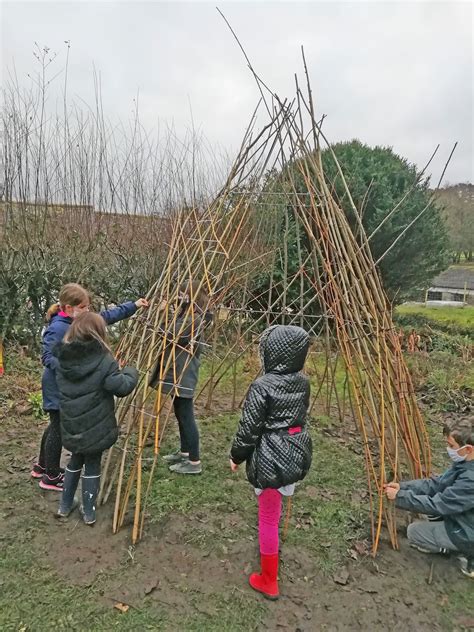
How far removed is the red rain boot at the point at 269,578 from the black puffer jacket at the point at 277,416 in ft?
1.35

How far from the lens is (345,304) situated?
9.88ft

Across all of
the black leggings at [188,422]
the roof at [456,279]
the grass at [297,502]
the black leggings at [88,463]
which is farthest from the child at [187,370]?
the roof at [456,279]

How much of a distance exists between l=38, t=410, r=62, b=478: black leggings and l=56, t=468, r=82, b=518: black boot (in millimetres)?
299

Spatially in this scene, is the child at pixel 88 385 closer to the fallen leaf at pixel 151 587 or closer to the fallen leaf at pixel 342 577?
the fallen leaf at pixel 151 587

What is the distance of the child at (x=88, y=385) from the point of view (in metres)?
2.59

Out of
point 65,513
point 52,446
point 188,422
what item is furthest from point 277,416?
point 52,446

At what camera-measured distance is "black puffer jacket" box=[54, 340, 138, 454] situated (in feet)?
8.55

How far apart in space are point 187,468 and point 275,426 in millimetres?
1475

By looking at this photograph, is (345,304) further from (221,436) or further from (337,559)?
(221,436)

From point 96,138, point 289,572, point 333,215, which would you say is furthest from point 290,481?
point 96,138

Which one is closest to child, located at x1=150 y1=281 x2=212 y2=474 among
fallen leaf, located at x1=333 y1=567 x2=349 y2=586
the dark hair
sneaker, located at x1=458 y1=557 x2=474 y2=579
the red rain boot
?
the red rain boot

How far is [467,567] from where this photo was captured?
2.65 m

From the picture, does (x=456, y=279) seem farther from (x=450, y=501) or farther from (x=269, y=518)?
(x=269, y=518)

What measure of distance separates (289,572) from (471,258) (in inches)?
1506
